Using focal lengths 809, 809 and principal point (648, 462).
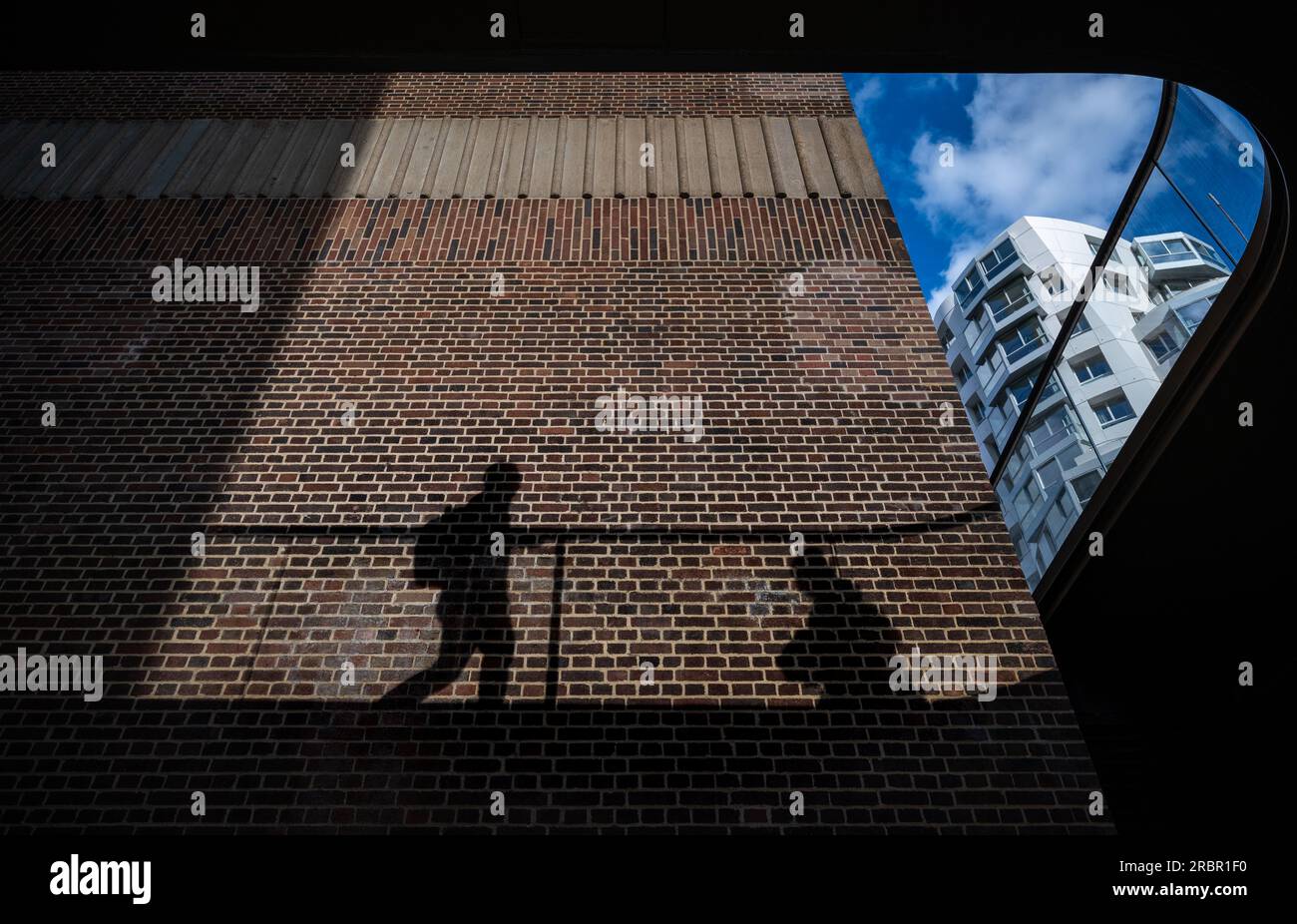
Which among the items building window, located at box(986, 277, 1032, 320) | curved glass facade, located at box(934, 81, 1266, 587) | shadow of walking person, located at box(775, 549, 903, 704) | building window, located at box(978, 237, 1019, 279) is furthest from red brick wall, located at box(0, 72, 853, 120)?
building window, located at box(978, 237, 1019, 279)

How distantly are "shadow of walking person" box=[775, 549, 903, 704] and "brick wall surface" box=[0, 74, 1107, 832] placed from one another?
0.02 meters

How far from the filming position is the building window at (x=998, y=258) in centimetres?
2865

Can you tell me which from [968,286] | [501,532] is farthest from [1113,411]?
[968,286]

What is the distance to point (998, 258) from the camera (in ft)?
106

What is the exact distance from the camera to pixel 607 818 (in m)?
4.00

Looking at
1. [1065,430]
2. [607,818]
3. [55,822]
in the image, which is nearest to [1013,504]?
[1065,430]

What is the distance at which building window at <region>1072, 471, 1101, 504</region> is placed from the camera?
741 cm

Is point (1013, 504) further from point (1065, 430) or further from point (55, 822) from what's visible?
point (55, 822)

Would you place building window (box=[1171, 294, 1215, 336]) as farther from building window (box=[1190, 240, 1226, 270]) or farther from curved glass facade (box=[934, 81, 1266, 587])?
building window (box=[1190, 240, 1226, 270])

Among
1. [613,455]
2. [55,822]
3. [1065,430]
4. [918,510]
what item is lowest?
[55,822]

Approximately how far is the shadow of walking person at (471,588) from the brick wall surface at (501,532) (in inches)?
0.7

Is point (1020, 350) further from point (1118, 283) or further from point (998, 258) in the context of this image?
point (998, 258)
